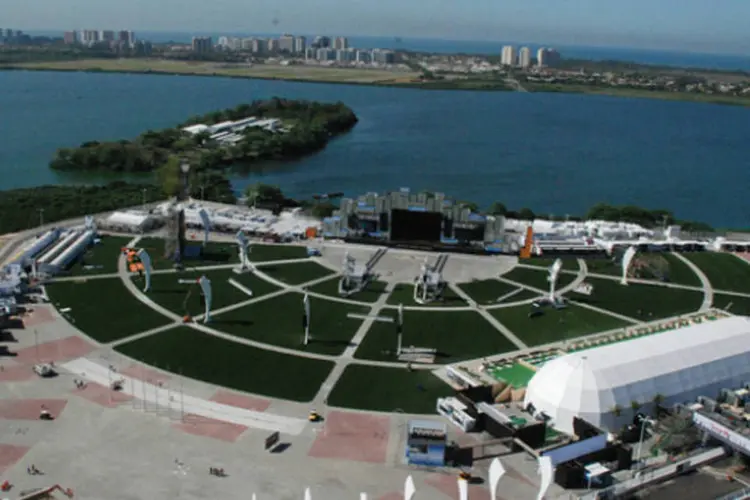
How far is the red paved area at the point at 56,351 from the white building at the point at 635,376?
2628cm

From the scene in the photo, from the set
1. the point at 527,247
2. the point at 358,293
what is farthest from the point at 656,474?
the point at 527,247

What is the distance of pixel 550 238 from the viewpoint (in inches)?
2805

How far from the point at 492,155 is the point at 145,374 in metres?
104

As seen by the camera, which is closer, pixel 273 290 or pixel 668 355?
pixel 668 355

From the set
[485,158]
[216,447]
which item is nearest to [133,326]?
[216,447]

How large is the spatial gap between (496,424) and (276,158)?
98495 mm

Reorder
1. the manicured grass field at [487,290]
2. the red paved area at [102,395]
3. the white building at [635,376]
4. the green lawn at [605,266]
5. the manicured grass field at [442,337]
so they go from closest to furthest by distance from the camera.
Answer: the white building at [635,376] → the red paved area at [102,395] → the manicured grass field at [442,337] → the manicured grass field at [487,290] → the green lawn at [605,266]

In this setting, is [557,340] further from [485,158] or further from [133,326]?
[485,158]

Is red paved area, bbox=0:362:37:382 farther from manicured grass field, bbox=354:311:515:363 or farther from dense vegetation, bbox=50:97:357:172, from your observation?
dense vegetation, bbox=50:97:357:172

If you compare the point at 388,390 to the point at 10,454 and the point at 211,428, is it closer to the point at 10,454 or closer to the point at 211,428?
the point at 211,428

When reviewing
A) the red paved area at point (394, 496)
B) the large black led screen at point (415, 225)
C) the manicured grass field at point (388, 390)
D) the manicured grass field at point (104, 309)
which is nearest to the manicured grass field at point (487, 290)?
the large black led screen at point (415, 225)

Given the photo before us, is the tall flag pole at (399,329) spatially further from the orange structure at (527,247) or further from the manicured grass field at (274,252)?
the orange structure at (527,247)

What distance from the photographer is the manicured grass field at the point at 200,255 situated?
6222 centimetres

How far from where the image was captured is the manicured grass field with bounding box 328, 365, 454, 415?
40.0 metres
